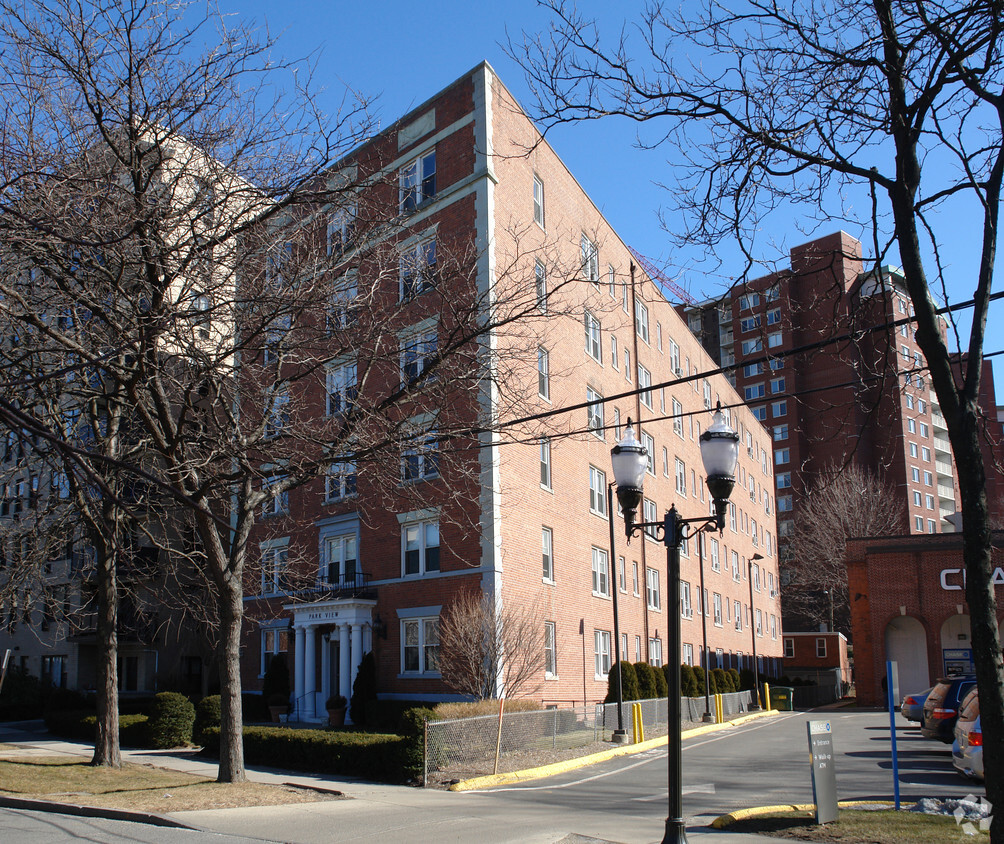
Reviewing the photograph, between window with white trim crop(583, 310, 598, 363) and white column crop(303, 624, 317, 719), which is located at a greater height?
window with white trim crop(583, 310, 598, 363)

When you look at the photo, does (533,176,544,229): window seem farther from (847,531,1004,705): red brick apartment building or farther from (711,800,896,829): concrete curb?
(847,531,1004,705): red brick apartment building

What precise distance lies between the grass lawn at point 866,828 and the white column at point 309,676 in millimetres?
19822

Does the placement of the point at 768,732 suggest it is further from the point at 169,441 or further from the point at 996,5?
the point at 996,5

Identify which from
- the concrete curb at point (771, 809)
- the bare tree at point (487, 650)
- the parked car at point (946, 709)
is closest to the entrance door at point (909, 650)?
the parked car at point (946, 709)

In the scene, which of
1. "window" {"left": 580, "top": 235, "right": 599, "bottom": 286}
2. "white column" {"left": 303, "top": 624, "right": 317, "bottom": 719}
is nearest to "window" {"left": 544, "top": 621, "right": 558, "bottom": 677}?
"white column" {"left": 303, "top": 624, "right": 317, "bottom": 719}

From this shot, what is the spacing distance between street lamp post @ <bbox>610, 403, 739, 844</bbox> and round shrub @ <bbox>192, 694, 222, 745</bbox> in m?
15.3

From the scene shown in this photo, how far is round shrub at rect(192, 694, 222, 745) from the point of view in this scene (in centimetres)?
2156

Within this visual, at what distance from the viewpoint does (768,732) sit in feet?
91.5

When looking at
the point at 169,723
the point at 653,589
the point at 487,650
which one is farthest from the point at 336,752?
the point at 653,589

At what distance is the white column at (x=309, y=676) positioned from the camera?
2803 centimetres

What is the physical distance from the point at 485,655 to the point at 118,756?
8605 mm

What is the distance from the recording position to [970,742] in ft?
43.7

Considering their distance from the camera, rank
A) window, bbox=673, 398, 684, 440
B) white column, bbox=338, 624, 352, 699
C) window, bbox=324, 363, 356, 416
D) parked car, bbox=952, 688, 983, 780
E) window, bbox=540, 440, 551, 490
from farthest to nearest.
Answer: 1. window, bbox=673, 398, 684, 440
2. window, bbox=540, 440, 551, 490
3. white column, bbox=338, 624, 352, 699
4. window, bbox=324, 363, 356, 416
5. parked car, bbox=952, 688, 983, 780

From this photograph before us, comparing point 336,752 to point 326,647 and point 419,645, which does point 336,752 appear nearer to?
point 419,645
